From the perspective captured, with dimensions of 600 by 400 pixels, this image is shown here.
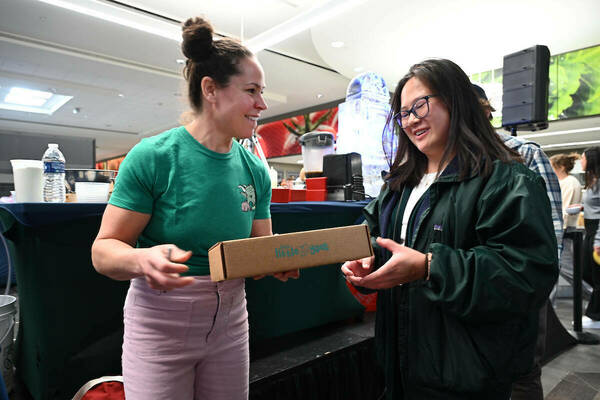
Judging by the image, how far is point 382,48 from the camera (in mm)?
5688

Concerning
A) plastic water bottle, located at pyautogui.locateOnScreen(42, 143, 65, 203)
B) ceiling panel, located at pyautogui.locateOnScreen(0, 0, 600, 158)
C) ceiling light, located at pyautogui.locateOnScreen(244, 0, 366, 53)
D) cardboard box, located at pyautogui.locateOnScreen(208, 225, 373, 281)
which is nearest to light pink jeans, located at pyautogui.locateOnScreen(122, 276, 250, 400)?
cardboard box, located at pyautogui.locateOnScreen(208, 225, 373, 281)

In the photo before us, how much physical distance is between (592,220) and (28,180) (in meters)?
4.90

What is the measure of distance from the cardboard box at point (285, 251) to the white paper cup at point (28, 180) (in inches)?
46.7

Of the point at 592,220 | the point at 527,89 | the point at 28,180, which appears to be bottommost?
the point at 592,220

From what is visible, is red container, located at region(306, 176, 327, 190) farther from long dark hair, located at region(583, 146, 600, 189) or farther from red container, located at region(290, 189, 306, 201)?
long dark hair, located at region(583, 146, 600, 189)

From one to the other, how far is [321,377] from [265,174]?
4.28 ft

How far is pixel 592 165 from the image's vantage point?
384 centimetres

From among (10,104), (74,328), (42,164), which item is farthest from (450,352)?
(10,104)

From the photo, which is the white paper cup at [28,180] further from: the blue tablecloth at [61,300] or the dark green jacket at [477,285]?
the dark green jacket at [477,285]

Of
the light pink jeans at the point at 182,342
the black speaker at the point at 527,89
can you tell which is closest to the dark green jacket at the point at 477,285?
the light pink jeans at the point at 182,342

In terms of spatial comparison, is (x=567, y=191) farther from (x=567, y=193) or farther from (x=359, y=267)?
(x=359, y=267)

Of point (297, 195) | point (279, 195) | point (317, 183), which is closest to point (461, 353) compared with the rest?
point (279, 195)

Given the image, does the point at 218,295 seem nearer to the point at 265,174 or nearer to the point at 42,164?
the point at 265,174

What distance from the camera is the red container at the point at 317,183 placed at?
105 inches
